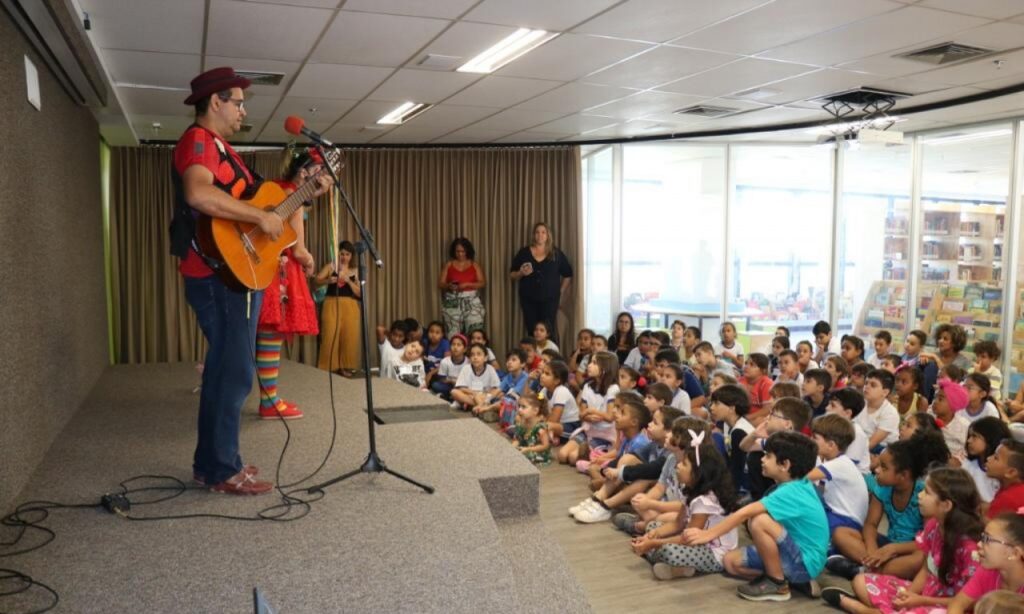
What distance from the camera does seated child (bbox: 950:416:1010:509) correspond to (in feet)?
11.6

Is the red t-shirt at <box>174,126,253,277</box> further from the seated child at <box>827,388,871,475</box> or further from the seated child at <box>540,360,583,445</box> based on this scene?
the seated child at <box>540,360,583,445</box>

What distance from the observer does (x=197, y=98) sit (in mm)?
2400

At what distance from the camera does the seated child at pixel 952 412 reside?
443 cm

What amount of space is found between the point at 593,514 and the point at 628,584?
2.55 ft

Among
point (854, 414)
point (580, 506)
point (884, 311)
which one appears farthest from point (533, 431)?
point (884, 311)

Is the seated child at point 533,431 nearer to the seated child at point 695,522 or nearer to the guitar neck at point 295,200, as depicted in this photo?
the seated child at point 695,522

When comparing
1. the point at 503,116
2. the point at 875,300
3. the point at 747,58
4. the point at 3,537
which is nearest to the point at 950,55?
the point at 747,58

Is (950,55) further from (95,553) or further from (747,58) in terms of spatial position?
(95,553)

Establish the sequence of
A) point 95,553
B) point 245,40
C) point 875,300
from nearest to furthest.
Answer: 1. point 95,553
2. point 245,40
3. point 875,300

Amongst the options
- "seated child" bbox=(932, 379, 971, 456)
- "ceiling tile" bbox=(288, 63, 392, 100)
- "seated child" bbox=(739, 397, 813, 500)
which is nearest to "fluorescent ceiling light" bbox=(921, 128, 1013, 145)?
"seated child" bbox=(932, 379, 971, 456)

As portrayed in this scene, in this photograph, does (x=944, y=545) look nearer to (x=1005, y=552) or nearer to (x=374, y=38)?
(x=1005, y=552)

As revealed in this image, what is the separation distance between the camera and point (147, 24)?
3730 mm

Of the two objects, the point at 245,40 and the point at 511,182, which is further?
the point at 511,182

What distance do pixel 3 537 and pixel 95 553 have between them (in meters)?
0.34
